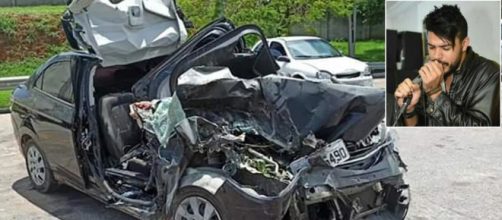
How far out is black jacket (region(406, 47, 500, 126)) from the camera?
4414 mm

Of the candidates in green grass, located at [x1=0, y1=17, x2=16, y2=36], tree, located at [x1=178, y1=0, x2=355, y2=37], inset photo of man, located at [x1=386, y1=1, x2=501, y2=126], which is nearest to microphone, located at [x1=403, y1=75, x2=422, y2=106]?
Answer: inset photo of man, located at [x1=386, y1=1, x2=501, y2=126]

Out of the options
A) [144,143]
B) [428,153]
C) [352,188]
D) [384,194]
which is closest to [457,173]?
[428,153]

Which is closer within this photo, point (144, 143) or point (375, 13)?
point (144, 143)

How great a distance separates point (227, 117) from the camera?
17.0 ft

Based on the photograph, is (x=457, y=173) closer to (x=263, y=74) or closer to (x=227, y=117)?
(x=263, y=74)

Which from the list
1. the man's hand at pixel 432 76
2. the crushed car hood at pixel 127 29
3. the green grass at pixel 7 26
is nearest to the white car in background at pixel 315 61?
the crushed car hood at pixel 127 29

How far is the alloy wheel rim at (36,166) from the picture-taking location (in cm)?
705

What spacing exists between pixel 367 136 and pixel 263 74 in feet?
4.06

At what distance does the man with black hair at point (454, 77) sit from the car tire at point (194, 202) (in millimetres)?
1509

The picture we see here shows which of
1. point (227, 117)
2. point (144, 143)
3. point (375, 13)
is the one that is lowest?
point (375, 13)

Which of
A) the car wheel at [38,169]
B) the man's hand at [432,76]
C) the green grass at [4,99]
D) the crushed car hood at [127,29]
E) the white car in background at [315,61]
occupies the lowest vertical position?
the green grass at [4,99]

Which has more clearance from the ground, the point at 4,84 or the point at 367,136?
the point at 367,136

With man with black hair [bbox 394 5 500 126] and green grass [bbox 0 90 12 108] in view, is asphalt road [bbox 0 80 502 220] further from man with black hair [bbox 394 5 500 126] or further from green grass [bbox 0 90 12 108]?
green grass [bbox 0 90 12 108]

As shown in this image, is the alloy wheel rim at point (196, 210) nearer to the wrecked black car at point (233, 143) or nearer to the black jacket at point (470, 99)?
the wrecked black car at point (233, 143)
